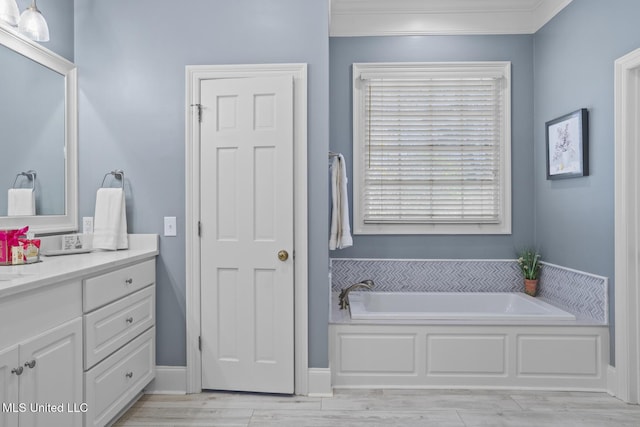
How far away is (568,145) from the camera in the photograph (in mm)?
2852

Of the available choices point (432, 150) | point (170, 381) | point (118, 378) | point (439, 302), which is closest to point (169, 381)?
point (170, 381)

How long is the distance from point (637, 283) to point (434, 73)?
205 cm

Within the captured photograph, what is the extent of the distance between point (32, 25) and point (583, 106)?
10.7 feet

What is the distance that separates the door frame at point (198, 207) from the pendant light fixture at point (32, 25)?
77cm

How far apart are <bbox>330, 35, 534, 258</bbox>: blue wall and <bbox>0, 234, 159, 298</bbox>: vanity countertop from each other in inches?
59.5

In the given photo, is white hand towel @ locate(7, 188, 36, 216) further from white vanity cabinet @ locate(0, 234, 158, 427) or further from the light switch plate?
the light switch plate

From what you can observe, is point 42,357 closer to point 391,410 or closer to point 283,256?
point 283,256

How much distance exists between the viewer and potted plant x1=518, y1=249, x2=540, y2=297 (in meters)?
3.24

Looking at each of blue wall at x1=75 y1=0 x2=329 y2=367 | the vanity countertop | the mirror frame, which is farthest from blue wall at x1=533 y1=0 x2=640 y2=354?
the mirror frame

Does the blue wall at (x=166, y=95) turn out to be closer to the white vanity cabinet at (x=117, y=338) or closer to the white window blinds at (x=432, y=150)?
the white vanity cabinet at (x=117, y=338)

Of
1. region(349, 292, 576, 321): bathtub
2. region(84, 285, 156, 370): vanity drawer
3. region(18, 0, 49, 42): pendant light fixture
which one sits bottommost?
region(349, 292, 576, 321): bathtub

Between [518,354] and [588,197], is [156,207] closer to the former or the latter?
[518,354]

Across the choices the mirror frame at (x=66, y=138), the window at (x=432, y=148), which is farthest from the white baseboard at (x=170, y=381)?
the window at (x=432, y=148)

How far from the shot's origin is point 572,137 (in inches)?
110
